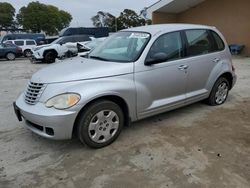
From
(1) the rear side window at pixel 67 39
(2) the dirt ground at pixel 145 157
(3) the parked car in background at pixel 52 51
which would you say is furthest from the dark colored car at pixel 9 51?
(2) the dirt ground at pixel 145 157

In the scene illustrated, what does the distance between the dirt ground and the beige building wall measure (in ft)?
45.9

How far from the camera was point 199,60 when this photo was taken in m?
4.92

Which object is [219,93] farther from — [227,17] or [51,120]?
[227,17]

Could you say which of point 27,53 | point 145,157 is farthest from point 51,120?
point 27,53

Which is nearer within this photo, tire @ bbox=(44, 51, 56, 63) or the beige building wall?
tire @ bbox=(44, 51, 56, 63)

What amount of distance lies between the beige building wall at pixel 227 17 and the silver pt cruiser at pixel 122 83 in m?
13.3

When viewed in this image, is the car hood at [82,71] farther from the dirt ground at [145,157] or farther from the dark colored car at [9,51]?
the dark colored car at [9,51]

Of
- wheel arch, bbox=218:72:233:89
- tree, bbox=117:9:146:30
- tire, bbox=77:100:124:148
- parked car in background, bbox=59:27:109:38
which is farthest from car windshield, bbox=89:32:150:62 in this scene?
tree, bbox=117:9:146:30

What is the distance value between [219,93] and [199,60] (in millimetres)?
1101

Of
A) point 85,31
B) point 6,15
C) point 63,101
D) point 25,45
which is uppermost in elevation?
point 6,15

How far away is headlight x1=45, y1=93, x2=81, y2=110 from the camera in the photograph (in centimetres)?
349

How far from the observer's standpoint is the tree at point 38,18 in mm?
61812

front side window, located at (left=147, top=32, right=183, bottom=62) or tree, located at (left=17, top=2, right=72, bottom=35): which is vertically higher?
tree, located at (left=17, top=2, right=72, bottom=35)

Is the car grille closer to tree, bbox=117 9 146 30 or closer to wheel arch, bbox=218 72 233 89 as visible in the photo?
wheel arch, bbox=218 72 233 89
